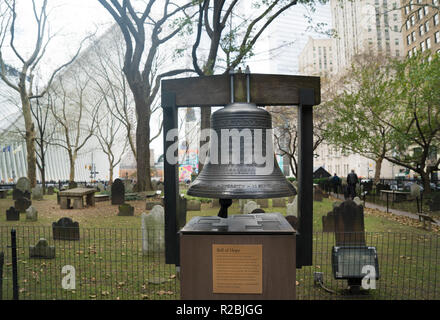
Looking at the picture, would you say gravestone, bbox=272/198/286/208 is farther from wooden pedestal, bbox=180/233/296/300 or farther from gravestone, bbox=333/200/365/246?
wooden pedestal, bbox=180/233/296/300

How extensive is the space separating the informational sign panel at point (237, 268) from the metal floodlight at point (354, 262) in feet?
10.2

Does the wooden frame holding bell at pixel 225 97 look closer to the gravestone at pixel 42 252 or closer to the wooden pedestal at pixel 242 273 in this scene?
the wooden pedestal at pixel 242 273

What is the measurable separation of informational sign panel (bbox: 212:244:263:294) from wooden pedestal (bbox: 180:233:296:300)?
0.02 metres

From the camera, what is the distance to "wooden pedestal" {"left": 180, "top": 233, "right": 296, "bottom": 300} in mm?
2750

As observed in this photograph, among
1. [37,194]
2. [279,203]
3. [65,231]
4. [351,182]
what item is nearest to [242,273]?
[65,231]

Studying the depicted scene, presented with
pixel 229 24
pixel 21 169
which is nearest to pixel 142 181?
pixel 229 24

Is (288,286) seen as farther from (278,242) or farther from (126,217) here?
(126,217)

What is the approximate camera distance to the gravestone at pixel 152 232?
7.48 m

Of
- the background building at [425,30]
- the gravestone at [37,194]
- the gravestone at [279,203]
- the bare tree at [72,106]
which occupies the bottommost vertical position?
the gravestone at [279,203]

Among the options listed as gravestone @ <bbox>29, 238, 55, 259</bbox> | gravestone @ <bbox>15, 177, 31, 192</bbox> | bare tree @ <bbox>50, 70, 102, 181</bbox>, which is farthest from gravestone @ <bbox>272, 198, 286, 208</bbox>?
bare tree @ <bbox>50, 70, 102, 181</bbox>

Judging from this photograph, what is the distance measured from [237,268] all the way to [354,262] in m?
3.32

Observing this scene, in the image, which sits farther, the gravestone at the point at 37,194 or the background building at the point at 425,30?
the background building at the point at 425,30

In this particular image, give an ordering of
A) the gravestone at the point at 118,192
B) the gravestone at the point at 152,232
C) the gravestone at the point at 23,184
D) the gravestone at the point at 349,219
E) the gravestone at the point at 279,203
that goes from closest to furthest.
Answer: the gravestone at the point at 349,219 → the gravestone at the point at 152,232 → the gravestone at the point at 118,192 → the gravestone at the point at 279,203 → the gravestone at the point at 23,184

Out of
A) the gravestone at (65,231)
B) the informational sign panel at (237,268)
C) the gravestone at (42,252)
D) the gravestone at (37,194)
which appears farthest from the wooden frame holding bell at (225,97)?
the gravestone at (37,194)
